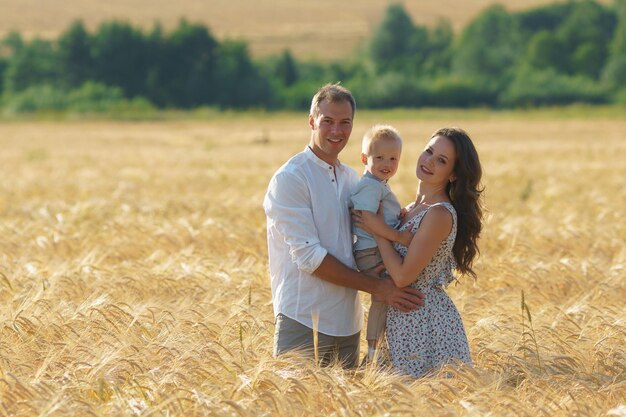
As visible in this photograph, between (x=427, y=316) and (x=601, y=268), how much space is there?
3.16 metres

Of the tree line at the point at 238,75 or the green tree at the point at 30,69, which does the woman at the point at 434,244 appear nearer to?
the tree line at the point at 238,75

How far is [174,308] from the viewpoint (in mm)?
6379

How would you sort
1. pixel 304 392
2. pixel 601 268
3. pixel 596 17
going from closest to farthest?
pixel 304 392 < pixel 601 268 < pixel 596 17

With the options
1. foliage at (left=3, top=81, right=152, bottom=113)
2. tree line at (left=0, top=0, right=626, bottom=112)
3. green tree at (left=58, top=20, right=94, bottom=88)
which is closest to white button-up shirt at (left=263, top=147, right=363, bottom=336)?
foliage at (left=3, top=81, right=152, bottom=113)

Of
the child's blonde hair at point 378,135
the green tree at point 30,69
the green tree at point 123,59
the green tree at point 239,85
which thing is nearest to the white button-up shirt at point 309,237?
the child's blonde hair at point 378,135

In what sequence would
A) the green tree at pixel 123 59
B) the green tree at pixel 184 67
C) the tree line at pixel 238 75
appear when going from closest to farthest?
the tree line at pixel 238 75 < the green tree at pixel 184 67 < the green tree at pixel 123 59

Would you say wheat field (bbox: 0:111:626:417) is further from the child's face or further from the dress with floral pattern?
the child's face

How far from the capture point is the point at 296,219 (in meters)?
5.30

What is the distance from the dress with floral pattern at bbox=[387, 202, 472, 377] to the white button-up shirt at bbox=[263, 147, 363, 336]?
252 millimetres

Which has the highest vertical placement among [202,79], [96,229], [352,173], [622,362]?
[352,173]

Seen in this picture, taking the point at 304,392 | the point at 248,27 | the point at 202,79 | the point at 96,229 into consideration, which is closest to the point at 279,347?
the point at 304,392

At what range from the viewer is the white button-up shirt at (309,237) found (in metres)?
5.30

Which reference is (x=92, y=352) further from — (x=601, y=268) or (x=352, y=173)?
(x=601, y=268)

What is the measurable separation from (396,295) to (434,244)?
0.30 metres
